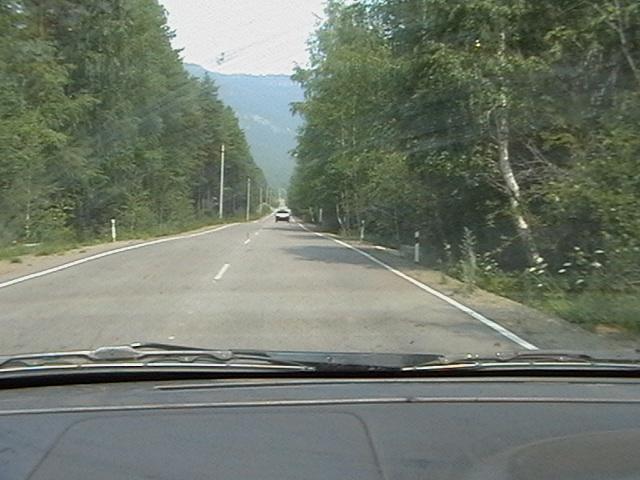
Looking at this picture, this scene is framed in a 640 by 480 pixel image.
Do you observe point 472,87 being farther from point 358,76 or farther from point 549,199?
point 358,76

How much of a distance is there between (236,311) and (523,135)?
35.0 ft

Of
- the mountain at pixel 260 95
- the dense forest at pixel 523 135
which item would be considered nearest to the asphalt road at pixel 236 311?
the dense forest at pixel 523 135

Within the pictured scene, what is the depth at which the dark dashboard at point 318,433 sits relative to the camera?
7.26 feet

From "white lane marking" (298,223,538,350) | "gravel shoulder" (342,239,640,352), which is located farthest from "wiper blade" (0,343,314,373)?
"white lane marking" (298,223,538,350)

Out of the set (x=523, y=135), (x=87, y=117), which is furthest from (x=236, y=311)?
(x=87, y=117)

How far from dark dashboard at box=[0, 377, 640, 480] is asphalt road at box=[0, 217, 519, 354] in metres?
6.05

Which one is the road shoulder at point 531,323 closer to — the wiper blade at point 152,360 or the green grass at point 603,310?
the green grass at point 603,310

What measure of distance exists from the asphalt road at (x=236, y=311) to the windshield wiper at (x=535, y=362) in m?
5.13

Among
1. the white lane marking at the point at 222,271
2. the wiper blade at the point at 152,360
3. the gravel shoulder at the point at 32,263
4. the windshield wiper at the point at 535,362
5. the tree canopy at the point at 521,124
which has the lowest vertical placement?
the gravel shoulder at the point at 32,263

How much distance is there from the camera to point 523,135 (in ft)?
65.3

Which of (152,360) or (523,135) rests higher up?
(523,135)

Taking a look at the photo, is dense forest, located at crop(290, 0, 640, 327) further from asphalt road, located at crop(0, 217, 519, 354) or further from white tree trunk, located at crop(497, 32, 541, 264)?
asphalt road, located at crop(0, 217, 519, 354)

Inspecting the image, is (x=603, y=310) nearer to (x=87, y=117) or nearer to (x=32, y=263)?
(x=32, y=263)

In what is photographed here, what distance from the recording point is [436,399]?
265cm
